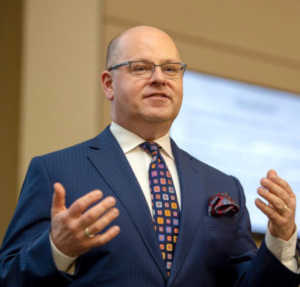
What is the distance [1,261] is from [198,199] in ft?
2.36

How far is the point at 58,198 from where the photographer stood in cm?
160

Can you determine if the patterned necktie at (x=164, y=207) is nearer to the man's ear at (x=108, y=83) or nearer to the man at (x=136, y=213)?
the man at (x=136, y=213)

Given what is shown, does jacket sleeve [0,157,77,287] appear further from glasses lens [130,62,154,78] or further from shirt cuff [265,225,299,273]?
shirt cuff [265,225,299,273]

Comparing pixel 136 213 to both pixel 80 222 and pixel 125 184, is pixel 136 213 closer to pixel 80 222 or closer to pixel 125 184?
pixel 125 184

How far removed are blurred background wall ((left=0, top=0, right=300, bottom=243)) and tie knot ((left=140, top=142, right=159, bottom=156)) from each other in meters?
1.47

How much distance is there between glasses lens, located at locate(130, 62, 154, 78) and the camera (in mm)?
2154

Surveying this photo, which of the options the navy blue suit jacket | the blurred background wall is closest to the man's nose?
the navy blue suit jacket

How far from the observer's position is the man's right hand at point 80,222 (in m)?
1.52

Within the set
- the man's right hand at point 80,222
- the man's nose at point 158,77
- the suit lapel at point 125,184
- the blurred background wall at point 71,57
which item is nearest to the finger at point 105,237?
the man's right hand at point 80,222

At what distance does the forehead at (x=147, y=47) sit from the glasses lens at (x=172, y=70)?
2 centimetres

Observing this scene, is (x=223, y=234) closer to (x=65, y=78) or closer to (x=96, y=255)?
(x=96, y=255)

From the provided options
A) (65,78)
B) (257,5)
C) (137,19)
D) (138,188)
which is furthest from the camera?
(257,5)

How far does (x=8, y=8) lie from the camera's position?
347 cm

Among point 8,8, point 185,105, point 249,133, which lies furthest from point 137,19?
point 249,133
